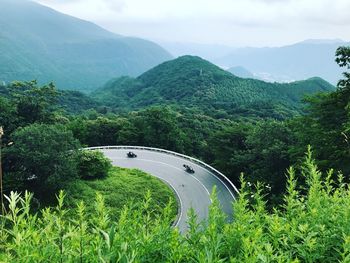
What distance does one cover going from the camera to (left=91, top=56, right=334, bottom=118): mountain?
429 ft

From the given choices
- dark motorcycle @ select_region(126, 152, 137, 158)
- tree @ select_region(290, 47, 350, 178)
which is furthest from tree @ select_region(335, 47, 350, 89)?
dark motorcycle @ select_region(126, 152, 137, 158)

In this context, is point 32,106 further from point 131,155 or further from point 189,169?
point 189,169

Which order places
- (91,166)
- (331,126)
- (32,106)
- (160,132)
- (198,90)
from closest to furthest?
(331,126) < (91,166) < (32,106) < (160,132) < (198,90)

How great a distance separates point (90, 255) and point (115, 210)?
2513 centimetres

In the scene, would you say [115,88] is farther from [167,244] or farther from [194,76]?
[167,244]

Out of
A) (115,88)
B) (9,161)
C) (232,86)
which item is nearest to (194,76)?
(232,86)

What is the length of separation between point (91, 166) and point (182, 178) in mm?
8820

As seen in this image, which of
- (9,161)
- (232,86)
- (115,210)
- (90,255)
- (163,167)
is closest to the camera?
(90,255)

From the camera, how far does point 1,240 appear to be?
175 inches

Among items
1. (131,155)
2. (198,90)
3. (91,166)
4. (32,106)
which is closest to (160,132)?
(131,155)

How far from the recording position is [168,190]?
3384 cm

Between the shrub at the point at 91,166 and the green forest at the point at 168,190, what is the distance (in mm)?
97

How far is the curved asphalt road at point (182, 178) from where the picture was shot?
30500mm

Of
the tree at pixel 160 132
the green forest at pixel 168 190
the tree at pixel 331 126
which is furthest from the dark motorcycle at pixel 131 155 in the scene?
the tree at pixel 331 126
